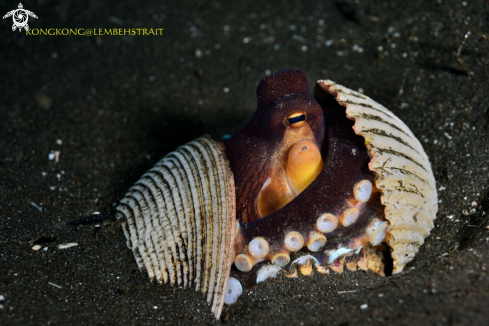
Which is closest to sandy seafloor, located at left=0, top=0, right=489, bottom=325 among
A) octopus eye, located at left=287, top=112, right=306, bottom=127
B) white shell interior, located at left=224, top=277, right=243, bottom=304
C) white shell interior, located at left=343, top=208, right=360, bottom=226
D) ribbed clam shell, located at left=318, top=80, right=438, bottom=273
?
white shell interior, located at left=224, top=277, right=243, bottom=304

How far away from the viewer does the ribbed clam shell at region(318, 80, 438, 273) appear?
232cm

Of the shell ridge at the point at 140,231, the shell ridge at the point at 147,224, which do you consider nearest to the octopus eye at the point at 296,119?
the shell ridge at the point at 147,224

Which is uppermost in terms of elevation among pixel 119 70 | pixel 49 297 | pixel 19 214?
pixel 119 70

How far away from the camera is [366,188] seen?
2326 millimetres

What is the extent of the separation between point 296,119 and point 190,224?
42.2 inches

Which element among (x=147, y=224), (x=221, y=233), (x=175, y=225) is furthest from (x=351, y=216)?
(x=147, y=224)

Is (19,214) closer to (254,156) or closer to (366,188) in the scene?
(254,156)

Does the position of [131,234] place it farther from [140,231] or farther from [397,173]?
[397,173]

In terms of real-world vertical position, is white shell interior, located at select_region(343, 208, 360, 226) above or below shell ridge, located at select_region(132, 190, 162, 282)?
above

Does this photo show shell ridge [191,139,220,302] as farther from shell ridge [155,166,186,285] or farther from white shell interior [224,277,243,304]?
shell ridge [155,166,186,285]

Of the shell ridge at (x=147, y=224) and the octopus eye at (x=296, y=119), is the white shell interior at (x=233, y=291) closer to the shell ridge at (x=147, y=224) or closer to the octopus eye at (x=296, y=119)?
the shell ridge at (x=147, y=224)

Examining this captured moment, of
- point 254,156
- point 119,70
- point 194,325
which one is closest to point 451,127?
point 254,156

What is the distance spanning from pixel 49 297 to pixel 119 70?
3.34 metres

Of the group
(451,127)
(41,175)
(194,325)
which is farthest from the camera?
(41,175)
